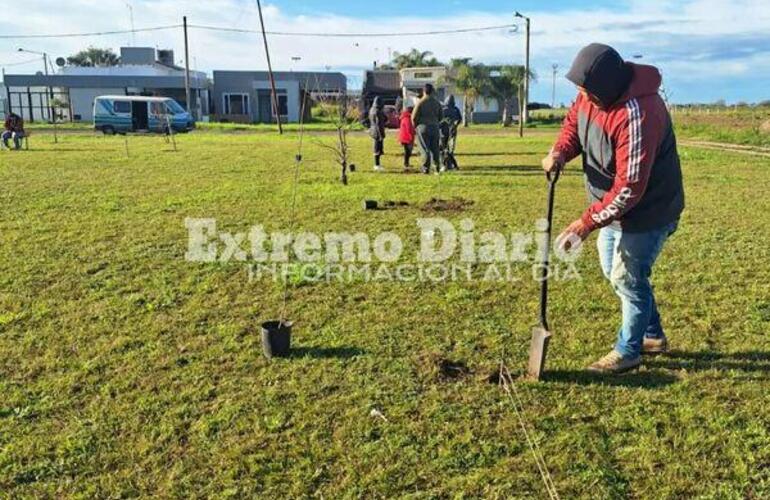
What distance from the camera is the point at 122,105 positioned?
31.8 metres

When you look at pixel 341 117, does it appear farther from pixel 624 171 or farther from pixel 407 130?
pixel 624 171

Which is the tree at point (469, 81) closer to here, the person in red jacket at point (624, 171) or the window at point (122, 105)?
the window at point (122, 105)

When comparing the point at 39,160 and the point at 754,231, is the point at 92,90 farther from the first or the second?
the point at 754,231

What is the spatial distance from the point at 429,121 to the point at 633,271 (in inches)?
355

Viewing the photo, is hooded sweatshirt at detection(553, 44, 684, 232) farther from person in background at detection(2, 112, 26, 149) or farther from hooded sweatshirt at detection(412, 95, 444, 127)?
person in background at detection(2, 112, 26, 149)

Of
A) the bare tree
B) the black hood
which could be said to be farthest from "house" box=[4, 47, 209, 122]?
the black hood

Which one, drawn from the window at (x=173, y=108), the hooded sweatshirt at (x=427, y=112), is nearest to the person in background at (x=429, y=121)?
the hooded sweatshirt at (x=427, y=112)

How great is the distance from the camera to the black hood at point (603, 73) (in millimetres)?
2971

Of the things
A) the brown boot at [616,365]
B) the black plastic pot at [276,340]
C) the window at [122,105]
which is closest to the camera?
the brown boot at [616,365]

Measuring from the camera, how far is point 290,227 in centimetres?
773

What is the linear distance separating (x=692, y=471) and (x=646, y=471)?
0.20m

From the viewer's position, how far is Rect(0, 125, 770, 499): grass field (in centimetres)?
274

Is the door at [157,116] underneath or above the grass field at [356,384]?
above

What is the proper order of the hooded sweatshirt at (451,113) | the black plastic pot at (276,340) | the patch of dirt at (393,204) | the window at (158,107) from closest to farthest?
the black plastic pot at (276,340)
the patch of dirt at (393,204)
the hooded sweatshirt at (451,113)
the window at (158,107)
